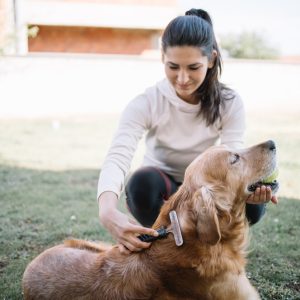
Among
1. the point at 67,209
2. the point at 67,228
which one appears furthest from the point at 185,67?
the point at 67,209

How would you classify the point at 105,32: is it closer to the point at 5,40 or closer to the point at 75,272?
the point at 5,40

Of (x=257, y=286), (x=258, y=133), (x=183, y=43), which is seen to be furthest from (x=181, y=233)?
(x=258, y=133)

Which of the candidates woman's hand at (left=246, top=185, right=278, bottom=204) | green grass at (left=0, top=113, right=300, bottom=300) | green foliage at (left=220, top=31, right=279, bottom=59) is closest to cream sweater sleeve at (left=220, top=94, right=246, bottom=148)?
woman's hand at (left=246, top=185, right=278, bottom=204)

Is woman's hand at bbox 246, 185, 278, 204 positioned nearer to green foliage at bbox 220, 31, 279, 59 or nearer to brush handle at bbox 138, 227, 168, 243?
brush handle at bbox 138, 227, 168, 243

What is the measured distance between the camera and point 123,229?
105 inches

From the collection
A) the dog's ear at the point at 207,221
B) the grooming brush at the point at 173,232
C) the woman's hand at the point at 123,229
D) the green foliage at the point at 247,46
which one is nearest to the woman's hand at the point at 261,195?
the dog's ear at the point at 207,221

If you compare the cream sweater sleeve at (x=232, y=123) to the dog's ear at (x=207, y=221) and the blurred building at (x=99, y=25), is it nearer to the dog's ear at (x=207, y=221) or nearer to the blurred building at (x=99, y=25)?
the dog's ear at (x=207, y=221)

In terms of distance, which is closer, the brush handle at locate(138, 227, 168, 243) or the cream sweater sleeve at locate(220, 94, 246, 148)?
the brush handle at locate(138, 227, 168, 243)

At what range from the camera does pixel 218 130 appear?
3.82 metres

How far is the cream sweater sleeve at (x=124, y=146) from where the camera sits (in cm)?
302

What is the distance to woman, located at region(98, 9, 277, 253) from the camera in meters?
3.26

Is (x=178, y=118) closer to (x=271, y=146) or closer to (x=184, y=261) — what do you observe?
(x=271, y=146)

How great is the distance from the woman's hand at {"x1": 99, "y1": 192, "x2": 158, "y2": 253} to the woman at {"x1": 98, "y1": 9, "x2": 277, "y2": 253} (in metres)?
0.43

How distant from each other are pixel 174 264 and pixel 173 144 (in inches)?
57.3
